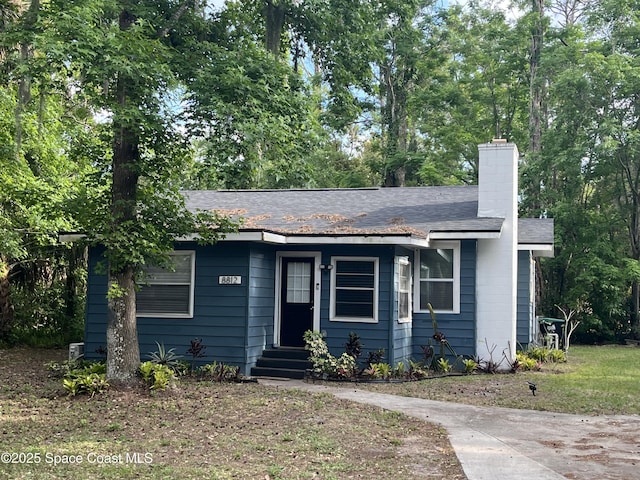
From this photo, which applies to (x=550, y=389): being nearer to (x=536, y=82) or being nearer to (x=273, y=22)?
(x=273, y=22)

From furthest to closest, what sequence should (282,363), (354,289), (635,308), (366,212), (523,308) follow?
(635,308) < (523,308) < (366,212) < (354,289) < (282,363)

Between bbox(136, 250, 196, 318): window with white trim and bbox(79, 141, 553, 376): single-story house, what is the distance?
0.07ft

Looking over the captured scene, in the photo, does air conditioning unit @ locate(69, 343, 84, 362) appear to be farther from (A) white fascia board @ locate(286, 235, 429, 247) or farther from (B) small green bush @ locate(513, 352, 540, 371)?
(B) small green bush @ locate(513, 352, 540, 371)

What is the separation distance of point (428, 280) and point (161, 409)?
23.1 feet

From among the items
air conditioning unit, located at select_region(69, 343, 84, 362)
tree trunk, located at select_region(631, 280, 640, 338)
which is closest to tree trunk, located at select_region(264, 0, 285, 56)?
air conditioning unit, located at select_region(69, 343, 84, 362)

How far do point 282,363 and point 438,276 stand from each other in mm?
3847

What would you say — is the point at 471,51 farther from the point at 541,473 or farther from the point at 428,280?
the point at 541,473

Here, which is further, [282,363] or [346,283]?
[346,283]

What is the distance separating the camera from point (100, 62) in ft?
27.9

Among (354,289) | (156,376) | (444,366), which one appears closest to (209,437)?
(156,376)

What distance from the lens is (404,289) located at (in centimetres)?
1360

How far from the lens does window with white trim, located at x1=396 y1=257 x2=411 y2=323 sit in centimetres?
1321

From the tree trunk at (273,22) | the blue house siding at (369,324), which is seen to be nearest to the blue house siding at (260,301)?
the blue house siding at (369,324)

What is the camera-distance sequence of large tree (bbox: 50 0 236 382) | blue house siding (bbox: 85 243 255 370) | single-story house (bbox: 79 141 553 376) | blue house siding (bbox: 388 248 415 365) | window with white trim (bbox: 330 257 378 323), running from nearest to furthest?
large tree (bbox: 50 0 236 382) → blue house siding (bbox: 85 243 255 370) → single-story house (bbox: 79 141 553 376) → blue house siding (bbox: 388 248 415 365) → window with white trim (bbox: 330 257 378 323)
